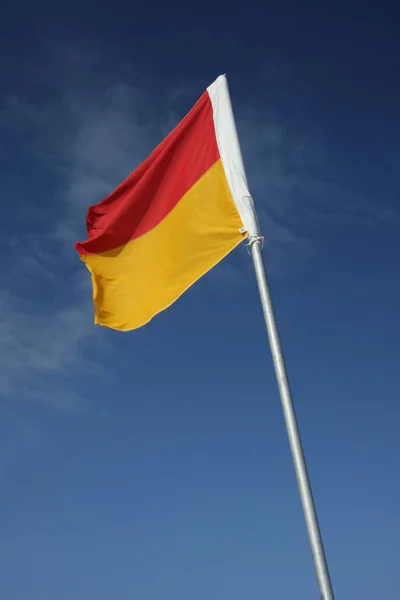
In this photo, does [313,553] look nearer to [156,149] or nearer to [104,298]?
[104,298]

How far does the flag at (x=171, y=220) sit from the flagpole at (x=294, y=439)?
1.37m

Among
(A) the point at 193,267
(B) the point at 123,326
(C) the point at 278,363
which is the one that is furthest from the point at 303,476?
(B) the point at 123,326

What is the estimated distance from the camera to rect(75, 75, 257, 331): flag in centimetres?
1095

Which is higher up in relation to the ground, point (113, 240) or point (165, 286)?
point (113, 240)

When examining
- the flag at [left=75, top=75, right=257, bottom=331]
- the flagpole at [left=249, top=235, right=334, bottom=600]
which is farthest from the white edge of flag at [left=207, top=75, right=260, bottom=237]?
the flagpole at [left=249, top=235, right=334, bottom=600]

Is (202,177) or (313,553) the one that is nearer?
(313,553)

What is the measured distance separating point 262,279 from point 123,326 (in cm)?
387

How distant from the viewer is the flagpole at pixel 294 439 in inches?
288

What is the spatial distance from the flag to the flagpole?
4.50 feet

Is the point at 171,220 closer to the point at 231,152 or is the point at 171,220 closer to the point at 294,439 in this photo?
the point at 231,152

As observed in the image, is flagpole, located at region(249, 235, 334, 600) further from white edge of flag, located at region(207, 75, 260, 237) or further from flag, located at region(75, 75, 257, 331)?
flag, located at region(75, 75, 257, 331)

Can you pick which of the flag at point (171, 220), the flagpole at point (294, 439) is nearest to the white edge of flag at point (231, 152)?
the flag at point (171, 220)

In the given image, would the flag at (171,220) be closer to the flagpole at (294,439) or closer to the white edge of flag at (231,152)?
the white edge of flag at (231,152)

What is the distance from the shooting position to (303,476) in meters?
7.86
